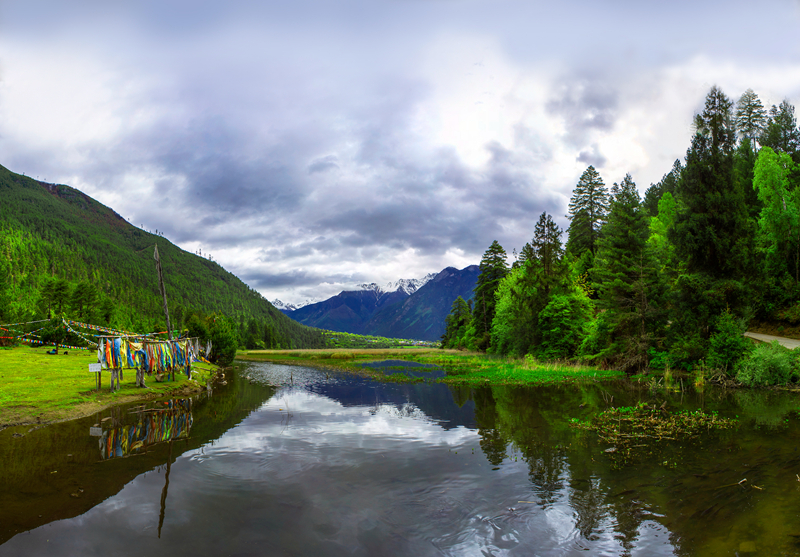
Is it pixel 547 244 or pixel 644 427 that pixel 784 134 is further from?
pixel 644 427

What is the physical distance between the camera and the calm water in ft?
30.2

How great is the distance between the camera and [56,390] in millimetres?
24453

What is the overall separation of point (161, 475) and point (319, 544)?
757cm

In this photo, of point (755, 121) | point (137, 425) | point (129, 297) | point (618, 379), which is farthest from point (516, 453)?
point (129, 297)

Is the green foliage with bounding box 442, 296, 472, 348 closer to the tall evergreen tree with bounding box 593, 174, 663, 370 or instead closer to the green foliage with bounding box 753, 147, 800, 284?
the tall evergreen tree with bounding box 593, 174, 663, 370

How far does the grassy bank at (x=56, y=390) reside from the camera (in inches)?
790

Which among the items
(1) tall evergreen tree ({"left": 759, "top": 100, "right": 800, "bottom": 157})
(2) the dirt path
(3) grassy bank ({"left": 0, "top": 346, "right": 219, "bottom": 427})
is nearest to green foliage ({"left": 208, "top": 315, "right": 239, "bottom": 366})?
(3) grassy bank ({"left": 0, "top": 346, "right": 219, "bottom": 427})

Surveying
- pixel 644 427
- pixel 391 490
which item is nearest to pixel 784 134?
pixel 644 427

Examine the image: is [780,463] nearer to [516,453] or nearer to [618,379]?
[516,453]

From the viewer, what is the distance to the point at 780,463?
13.1 metres

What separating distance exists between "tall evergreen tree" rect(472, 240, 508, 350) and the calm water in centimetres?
5965

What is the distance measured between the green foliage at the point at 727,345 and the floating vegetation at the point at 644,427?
13773 mm

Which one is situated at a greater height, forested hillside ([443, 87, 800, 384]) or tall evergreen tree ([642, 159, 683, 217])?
tall evergreen tree ([642, 159, 683, 217])

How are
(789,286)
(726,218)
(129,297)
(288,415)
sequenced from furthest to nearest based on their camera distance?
1. (129,297)
2. (789,286)
3. (726,218)
4. (288,415)
